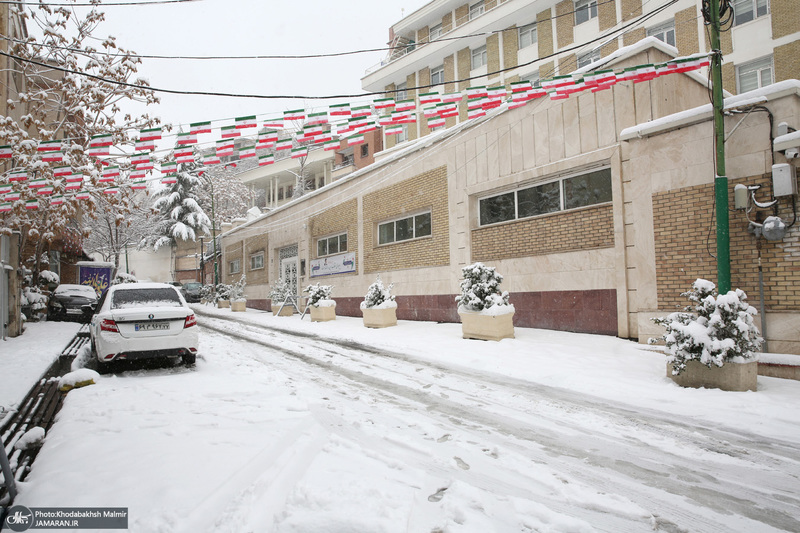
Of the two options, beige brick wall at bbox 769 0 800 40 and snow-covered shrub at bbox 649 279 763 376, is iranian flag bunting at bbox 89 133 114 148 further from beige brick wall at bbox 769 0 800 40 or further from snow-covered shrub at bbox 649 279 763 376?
beige brick wall at bbox 769 0 800 40

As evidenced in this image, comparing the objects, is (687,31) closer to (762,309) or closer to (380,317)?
(762,309)

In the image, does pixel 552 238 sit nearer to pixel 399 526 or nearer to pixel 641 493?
pixel 641 493

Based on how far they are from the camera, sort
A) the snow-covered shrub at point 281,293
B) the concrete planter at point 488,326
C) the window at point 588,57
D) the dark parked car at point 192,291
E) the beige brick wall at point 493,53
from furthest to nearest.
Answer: the dark parked car at point 192,291
the beige brick wall at point 493,53
the window at point 588,57
the snow-covered shrub at point 281,293
the concrete planter at point 488,326

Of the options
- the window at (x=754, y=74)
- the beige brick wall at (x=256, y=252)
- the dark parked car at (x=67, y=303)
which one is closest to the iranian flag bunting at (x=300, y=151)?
the dark parked car at (x=67, y=303)

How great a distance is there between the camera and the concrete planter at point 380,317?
13219 millimetres

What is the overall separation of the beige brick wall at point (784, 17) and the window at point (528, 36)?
10102 mm

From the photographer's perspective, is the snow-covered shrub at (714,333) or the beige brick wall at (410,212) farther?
the beige brick wall at (410,212)

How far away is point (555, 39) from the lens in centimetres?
2216

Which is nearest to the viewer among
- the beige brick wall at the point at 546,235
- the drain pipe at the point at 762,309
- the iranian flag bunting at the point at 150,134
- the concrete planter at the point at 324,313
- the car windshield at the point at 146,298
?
the drain pipe at the point at 762,309

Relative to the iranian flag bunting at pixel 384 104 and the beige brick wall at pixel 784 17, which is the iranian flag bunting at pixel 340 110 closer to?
the iranian flag bunting at pixel 384 104

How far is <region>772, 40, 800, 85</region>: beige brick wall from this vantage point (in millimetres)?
15688

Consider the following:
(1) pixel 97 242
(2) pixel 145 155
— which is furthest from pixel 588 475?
(1) pixel 97 242

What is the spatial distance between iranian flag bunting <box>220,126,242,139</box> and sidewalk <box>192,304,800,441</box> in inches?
195

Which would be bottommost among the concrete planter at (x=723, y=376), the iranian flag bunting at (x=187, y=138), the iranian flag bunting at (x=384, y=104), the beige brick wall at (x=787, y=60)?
the concrete planter at (x=723, y=376)
